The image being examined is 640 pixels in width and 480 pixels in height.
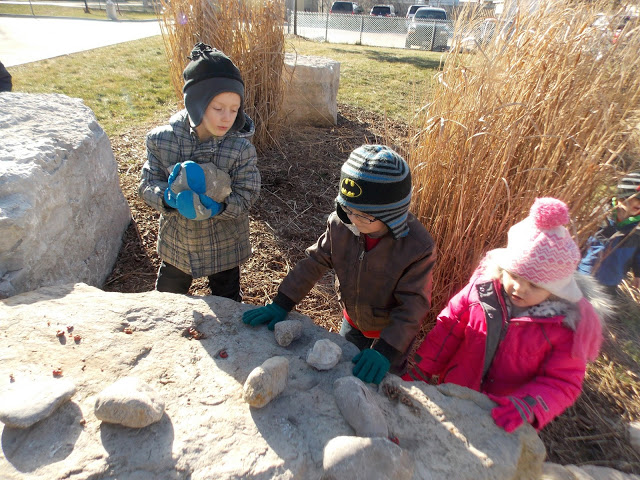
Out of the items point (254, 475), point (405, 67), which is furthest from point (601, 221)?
point (405, 67)

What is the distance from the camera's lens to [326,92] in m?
5.83

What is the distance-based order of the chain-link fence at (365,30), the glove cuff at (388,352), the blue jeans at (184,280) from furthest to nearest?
the chain-link fence at (365,30) → the blue jeans at (184,280) → the glove cuff at (388,352)

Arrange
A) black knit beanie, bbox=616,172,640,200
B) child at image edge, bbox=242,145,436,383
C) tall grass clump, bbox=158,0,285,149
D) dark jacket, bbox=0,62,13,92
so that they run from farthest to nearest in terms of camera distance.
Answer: dark jacket, bbox=0,62,13,92, tall grass clump, bbox=158,0,285,149, black knit beanie, bbox=616,172,640,200, child at image edge, bbox=242,145,436,383

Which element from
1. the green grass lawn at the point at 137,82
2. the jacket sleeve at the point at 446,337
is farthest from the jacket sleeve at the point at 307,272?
the green grass lawn at the point at 137,82

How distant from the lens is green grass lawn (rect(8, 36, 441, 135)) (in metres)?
6.36

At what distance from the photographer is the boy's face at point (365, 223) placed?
164 centimetres

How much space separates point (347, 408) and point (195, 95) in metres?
1.46

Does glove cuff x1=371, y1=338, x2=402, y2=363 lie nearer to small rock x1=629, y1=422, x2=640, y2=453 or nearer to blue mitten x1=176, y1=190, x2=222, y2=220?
blue mitten x1=176, y1=190, x2=222, y2=220

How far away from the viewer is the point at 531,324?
5.17ft

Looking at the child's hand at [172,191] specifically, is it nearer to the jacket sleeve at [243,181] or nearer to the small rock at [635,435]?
the jacket sleeve at [243,181]

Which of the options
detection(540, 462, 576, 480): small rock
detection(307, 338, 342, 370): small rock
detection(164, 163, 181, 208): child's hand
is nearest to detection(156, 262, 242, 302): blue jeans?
detection(164, 163, 181, 208): child's hand

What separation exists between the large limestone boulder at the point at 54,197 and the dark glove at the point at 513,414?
6.63ft

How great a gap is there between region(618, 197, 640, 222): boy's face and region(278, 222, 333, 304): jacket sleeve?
1.56m

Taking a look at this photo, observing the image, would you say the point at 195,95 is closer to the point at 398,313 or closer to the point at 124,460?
the point at 398,313
